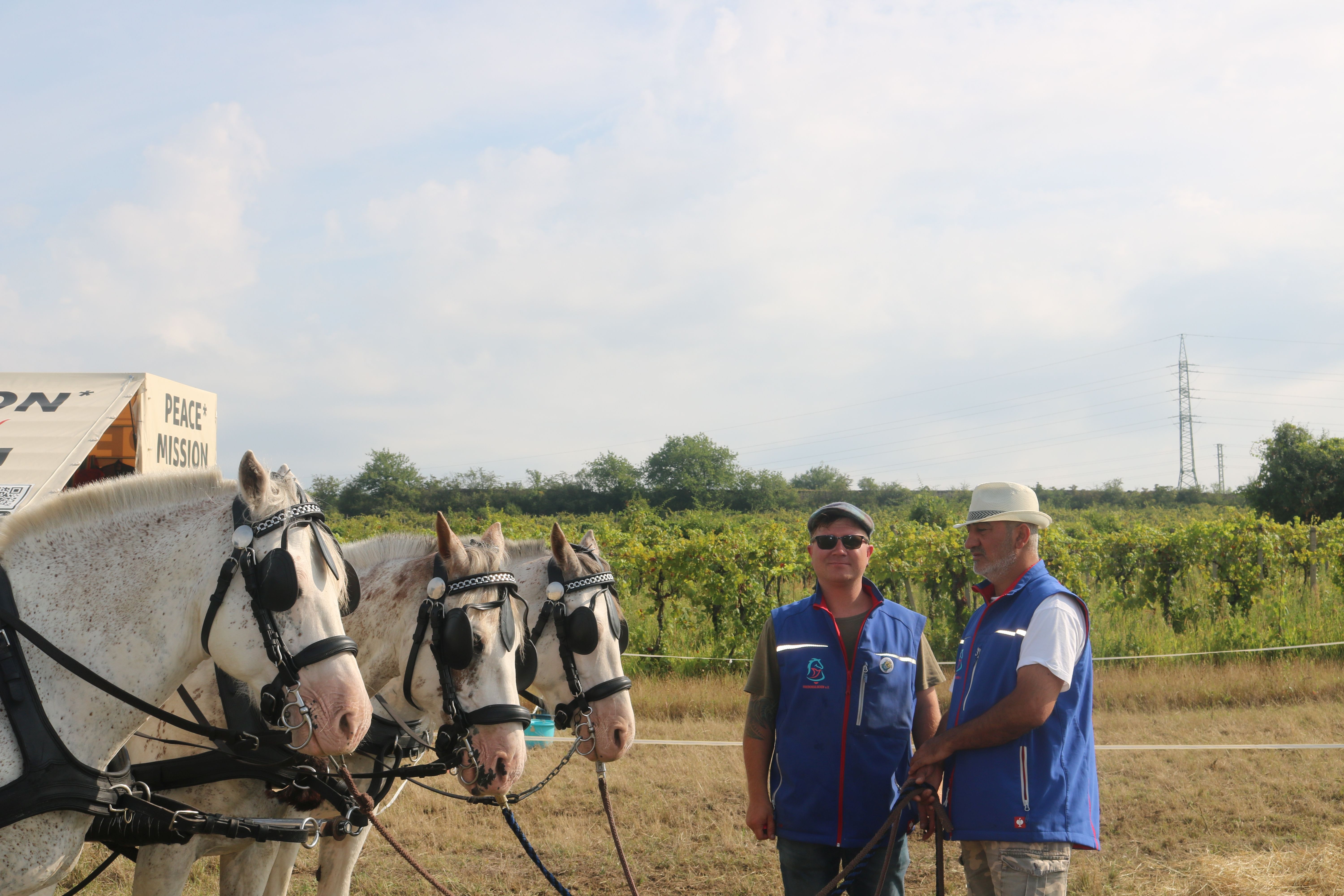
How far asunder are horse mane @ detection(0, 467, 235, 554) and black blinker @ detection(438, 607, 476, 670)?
998 mm

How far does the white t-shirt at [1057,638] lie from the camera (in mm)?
2629

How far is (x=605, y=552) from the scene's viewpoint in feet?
38.6

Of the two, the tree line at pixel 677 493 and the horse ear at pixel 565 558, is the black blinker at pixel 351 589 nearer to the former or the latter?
the horse ear at pixel 565 558

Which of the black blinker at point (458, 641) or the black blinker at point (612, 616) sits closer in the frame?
the black blinker at point (458, 641)

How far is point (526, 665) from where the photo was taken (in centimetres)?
396

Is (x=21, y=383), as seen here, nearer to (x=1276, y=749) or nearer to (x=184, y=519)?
(x=184, y=519)

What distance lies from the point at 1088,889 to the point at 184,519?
496 centimetres

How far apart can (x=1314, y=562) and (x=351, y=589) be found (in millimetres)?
14132

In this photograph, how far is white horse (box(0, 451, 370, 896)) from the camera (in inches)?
91.2

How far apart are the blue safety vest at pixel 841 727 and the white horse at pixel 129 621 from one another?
1534mm

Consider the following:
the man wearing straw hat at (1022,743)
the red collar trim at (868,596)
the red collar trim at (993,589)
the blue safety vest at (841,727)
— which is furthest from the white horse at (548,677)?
the red collar trim at (993,589)

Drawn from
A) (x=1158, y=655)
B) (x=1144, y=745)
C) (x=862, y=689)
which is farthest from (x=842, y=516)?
(x=1158, y=655)

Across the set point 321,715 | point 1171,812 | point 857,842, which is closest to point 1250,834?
point 1171,812

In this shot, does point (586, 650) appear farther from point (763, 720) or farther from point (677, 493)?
point (677, 493)
